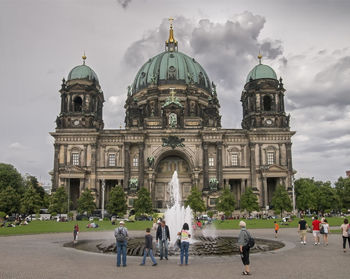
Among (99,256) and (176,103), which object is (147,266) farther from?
(176,103)

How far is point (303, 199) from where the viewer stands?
228ft

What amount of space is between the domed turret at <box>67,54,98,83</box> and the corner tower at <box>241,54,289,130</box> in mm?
34226

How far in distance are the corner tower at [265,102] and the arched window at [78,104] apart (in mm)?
35982

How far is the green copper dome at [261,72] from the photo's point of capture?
80250mm

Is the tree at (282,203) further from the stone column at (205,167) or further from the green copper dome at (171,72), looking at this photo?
the green copper dome at (171,72)

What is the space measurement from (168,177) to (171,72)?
85.9 feet

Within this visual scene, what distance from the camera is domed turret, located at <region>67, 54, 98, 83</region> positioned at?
79.2 meters

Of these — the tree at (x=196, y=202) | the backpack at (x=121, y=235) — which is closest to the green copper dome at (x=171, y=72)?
the tree at (x=196, y=202)

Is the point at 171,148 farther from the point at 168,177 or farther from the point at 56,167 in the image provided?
the point at 56,167

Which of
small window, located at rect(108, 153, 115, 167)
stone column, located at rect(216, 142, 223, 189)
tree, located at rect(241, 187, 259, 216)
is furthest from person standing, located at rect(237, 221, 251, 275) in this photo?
small window, located at rect(108, 153, 115, 167)

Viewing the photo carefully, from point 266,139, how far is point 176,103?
66.3ft

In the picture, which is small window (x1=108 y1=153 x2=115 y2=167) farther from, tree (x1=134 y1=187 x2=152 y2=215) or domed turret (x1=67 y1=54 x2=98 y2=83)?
domed turret (x1=67 y1=54 x2=98 y2=83)

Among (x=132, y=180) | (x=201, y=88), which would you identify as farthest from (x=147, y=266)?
(x=201, y=88)

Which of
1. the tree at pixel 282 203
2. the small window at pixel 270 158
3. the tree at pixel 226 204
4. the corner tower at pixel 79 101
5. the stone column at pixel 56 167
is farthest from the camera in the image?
the corner tower at pixel 79 101
